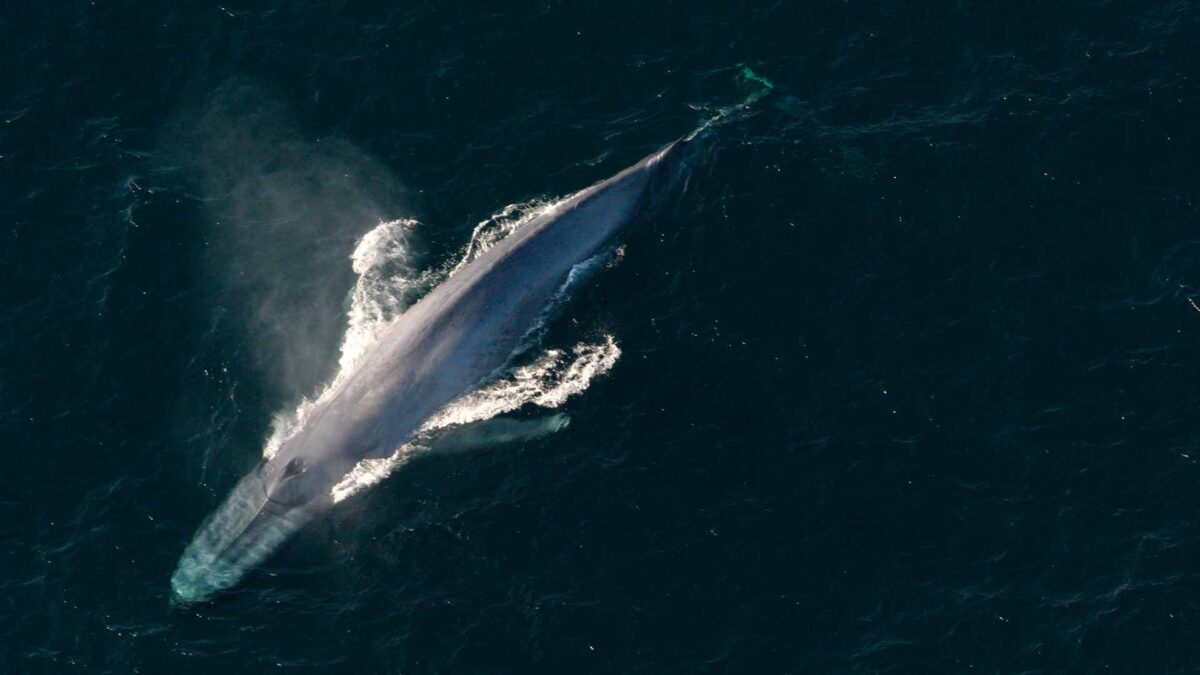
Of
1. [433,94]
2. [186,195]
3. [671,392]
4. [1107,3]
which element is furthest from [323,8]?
[1107,3]

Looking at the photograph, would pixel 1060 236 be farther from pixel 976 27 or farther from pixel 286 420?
pixel 286 420

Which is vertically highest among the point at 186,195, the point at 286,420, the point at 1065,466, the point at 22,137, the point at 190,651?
the point at 22,137

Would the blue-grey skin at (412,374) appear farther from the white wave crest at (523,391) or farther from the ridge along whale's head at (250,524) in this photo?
the white wave crest at (523,391)

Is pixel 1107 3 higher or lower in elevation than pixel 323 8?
lower

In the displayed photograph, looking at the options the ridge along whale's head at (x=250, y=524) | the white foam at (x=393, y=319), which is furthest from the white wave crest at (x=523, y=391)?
the ridge along whale's head at (x=250, y=524)

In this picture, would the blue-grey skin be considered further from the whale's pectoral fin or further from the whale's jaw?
the whale's pectoral fin

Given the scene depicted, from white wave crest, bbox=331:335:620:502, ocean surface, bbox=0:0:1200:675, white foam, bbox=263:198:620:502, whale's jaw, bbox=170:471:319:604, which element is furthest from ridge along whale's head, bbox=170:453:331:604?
white wave crest, bbox=331:335:620:502

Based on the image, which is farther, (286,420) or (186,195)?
(186,195)
